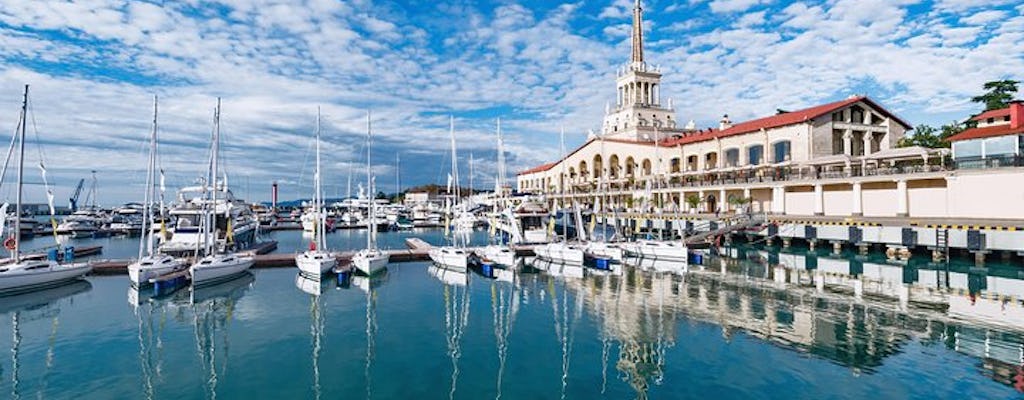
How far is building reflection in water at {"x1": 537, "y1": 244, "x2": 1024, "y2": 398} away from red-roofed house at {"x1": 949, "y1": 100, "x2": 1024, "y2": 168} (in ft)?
34.9

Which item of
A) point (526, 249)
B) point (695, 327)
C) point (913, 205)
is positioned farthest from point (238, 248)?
point (913, 205)

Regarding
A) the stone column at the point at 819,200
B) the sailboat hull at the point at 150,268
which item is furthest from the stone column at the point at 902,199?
the sailboat hull at the point at 150,268

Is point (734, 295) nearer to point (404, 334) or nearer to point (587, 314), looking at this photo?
point (587, 314)

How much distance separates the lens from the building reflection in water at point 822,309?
19.7 m

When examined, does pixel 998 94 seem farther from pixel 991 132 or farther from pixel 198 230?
pixel 198 230

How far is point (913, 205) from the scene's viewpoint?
50219mm

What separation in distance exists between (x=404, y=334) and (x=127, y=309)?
1684 cm

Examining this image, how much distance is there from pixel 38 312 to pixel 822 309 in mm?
41497

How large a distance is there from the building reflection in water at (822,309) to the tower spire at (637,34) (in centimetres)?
7650

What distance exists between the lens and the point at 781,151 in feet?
219

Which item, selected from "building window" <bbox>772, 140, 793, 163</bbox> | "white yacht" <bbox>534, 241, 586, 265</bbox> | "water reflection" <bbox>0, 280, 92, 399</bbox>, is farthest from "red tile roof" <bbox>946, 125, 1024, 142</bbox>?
"water reflection" <bbox>0, 280, 92, 399</bbox>

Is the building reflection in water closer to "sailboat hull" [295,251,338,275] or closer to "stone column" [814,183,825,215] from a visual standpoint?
"sailboat hull" [295,251,338,275]

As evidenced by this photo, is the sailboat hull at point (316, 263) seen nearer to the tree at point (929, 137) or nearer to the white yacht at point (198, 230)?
the white yacht at point (198, 230)

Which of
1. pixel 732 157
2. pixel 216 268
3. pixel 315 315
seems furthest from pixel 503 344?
pixel 732 157
